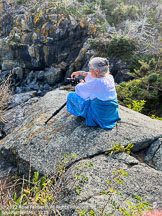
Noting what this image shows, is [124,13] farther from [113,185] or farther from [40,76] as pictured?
[113,185]

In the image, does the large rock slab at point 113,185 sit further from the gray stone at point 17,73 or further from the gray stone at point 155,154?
the gray stone at point 17,73

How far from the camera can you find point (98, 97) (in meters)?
3.01

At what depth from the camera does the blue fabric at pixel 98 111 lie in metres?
3.09

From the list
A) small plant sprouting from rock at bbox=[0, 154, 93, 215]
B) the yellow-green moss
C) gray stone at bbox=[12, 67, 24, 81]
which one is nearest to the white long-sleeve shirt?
small plant sprouting from rock at bbox=[0, 154, 93, 215]

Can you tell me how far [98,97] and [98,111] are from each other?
264 millimetres

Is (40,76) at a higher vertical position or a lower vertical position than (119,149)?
lower

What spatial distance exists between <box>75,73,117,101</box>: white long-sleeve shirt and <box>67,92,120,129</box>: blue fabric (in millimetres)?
94

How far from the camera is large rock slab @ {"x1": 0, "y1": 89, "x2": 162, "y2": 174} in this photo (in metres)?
2.84

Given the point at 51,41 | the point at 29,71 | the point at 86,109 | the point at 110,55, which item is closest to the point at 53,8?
the point at 51,41

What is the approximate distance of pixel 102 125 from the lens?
10.4ft

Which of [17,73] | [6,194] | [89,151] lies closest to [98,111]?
[89,151]

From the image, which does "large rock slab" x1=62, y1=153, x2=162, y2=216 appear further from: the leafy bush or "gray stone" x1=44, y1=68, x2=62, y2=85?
the leafy bush

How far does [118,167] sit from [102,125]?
0.87 metres

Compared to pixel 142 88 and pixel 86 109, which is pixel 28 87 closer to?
pixel 142 88
